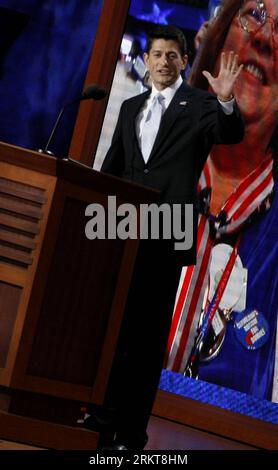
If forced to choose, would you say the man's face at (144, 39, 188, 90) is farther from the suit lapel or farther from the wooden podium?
the wooden podium

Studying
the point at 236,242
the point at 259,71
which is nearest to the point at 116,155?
the point at 236,242

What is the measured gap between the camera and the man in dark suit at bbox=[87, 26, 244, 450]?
3225 millimetres

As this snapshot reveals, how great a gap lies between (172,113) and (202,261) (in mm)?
1721

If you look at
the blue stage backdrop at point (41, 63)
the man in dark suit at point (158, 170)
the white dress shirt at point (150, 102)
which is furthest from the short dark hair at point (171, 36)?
the blue stage backdrop at point (41, 63)

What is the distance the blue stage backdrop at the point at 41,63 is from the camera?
537cm

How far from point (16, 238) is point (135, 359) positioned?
0.58m

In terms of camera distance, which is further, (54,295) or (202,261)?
(202,261)

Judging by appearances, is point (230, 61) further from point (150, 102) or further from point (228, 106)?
point (150, 102)

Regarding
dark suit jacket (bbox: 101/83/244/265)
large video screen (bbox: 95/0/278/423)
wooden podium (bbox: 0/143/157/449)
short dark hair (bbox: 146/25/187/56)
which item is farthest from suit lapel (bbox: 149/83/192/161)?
large video screen (bbox: 95/0/278/423)

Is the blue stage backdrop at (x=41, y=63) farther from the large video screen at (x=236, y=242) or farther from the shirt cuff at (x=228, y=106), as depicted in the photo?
the shirt cuff at (x=228, y=106)

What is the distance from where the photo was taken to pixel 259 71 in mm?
4953

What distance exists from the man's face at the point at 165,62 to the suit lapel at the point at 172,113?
0.18ft
